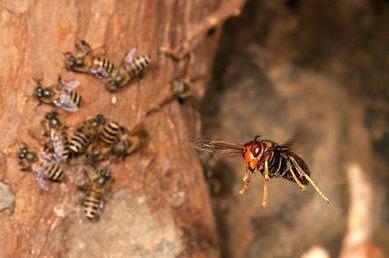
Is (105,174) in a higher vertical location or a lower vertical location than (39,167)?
higher

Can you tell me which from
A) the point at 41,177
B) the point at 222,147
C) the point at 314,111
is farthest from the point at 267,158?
the point at 314,111

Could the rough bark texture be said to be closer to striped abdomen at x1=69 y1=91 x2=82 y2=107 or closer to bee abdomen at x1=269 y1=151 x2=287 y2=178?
striped abdomen at x1=69 y1=91 x2=82 y2=107

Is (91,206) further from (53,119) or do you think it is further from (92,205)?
(53,119)

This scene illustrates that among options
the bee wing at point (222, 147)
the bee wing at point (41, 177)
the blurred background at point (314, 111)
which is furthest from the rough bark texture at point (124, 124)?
→ the blurred background at point (314, 111)

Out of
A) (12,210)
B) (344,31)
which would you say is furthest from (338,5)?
(12,210)

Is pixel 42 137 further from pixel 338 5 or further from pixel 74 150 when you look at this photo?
pixel 338 5

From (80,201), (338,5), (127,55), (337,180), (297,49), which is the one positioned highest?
(338,5)

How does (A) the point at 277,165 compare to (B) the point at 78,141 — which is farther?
(B) the point at 78,141
